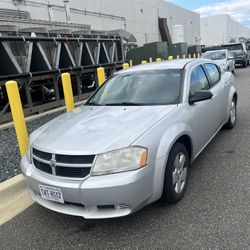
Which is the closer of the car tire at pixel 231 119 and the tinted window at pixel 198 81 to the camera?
the tinted window at pixel 198 81

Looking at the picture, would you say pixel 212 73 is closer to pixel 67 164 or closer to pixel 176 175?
pixel 176 175

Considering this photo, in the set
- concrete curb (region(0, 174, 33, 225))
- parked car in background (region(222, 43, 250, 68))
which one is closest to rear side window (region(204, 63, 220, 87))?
concrete curb (region(0, 174, 33, 225))

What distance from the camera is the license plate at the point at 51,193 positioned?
271 cm

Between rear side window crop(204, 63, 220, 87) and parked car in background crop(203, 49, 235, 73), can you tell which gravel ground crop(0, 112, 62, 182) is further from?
parked car in background crop(203, 49, 235, 73)

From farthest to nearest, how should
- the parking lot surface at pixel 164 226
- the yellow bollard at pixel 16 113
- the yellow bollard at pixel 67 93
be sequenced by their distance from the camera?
the yellow bollard at pixel 67 93 < the yellow bollard at pixel 16 113 < the parking lot surface at pixel 164 226

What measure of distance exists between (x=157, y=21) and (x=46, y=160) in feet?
116

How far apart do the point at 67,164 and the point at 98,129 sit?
548mm

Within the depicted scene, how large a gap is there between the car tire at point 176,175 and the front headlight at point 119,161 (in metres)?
0.46

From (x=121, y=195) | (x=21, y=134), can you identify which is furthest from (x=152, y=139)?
(x=21, y=134)

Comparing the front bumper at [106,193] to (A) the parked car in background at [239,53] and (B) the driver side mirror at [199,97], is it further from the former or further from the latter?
(A) the parked car in background at [239,53]

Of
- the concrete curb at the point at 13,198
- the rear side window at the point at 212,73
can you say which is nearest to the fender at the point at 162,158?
the concrete curb at the point at 13,198

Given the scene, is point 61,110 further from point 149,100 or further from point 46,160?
point 46,160

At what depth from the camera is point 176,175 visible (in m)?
3.19

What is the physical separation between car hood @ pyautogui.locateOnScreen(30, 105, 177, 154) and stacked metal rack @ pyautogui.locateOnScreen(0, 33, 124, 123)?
4.61m
